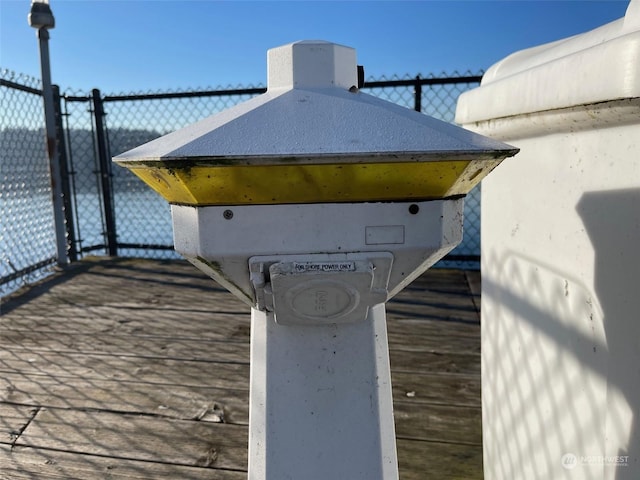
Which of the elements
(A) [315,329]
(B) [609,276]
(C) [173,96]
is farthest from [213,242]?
(C) [173,96]

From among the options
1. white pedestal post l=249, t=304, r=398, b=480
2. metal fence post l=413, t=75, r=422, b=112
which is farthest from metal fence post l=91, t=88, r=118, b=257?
white pedestal post l=249, t=304, r=398, b=480

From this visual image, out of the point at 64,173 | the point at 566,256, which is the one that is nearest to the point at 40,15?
the point at 64,173

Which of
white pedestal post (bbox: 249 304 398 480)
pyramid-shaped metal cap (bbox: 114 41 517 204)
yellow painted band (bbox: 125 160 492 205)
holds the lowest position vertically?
white pedestal post (bbox: 249 304 398 480)

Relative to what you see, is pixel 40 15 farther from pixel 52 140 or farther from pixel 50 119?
pixel 52 140

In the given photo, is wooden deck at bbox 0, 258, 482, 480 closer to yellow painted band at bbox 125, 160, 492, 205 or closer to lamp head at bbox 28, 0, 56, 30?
yellow painted band at bbox 125, 160, 492, 205

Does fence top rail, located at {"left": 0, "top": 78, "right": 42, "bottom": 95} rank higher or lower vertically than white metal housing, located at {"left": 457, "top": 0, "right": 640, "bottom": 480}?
higher

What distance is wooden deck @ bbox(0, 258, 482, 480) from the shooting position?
1.76 meters

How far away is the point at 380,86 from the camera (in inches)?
158

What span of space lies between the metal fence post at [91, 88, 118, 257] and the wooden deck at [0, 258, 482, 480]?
1.09m

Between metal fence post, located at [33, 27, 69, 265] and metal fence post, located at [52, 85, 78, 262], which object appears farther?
metal fence post, located at [52, 85, 78, 262]

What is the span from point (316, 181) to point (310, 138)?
63 millimetres

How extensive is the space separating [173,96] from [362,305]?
4007 mm

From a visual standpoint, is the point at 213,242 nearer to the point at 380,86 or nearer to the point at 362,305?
the point at 362,305

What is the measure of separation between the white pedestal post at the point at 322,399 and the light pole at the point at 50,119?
3719mm
